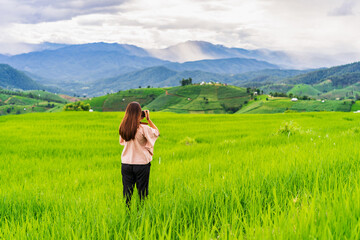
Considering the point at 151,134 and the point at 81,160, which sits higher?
the point at 151,134

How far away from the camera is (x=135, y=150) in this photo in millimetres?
5430

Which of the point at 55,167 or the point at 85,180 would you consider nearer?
the point at 85,180

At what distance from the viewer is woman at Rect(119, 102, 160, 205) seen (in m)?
5.33

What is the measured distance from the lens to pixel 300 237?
190cm

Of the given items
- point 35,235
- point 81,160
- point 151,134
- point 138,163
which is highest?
point 151,134

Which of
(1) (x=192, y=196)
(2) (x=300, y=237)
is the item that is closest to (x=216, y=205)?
(1) (x=192, y=196)

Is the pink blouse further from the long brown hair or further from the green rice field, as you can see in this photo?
the green rice field

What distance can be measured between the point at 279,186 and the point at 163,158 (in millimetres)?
8765

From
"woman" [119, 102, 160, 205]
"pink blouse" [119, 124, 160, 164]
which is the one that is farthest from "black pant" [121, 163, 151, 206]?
"pink blouse" [119, 124, 160, 164]

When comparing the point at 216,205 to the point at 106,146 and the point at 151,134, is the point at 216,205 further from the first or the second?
the point at 106,146

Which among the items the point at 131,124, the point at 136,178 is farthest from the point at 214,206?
the point at 131,124

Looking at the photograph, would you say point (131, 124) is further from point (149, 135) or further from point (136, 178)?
point (136, 178)

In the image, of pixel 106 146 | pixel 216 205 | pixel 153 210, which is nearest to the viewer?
pixel 216 205

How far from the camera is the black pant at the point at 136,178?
5317 mm
